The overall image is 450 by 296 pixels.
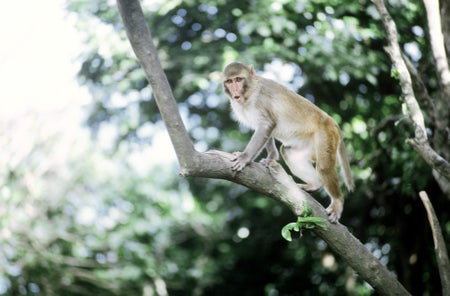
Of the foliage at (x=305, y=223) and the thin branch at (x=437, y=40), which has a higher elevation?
the thin branch at (x=437, y=40)

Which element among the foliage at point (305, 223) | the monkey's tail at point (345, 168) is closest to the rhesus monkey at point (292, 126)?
the monkey's tail at point (345, 168)

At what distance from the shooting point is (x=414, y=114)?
4922 millimetres

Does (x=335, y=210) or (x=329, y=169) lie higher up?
(x=329, y=169)

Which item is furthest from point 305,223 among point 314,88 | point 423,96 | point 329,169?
point 314,88

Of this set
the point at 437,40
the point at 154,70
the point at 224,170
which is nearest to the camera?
the point at 154,70

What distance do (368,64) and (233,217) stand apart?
172 inches

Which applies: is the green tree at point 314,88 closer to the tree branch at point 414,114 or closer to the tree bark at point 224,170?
the tree branch at point 414,114

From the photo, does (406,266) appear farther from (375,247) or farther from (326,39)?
(326,39)

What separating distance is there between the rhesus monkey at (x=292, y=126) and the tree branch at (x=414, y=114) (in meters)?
0.91

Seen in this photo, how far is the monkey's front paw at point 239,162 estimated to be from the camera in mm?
4477

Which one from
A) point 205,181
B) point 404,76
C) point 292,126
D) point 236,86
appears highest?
point 404,76

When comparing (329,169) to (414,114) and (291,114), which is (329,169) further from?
(414,114)

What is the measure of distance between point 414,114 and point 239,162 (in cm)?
153

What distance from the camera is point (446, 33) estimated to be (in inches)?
242
